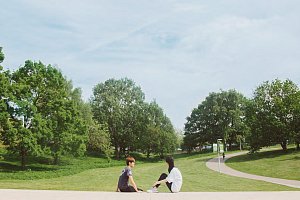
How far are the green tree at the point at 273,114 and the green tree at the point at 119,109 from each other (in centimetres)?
2712

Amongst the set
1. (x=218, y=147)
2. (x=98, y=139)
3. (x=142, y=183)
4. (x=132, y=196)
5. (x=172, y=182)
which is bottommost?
(x=142, y=183)

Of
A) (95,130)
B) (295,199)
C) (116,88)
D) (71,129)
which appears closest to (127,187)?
(295,199)

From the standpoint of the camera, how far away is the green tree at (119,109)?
7169cm

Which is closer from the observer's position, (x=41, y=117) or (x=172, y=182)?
(x=172, y=182)

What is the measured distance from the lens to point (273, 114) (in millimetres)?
50219

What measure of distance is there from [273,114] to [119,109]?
31.5m

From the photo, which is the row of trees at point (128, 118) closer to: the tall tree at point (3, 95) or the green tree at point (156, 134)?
the green tree at point (156, 134)

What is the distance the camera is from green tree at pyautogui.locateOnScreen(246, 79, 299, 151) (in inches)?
1937

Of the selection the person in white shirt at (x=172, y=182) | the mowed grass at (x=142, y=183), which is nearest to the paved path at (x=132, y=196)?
the person in white shirt at (x=172, y=182)

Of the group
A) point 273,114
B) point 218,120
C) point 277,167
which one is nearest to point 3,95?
point 277,167

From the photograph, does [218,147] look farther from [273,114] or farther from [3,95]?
[3,95]

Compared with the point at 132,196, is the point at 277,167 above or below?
below

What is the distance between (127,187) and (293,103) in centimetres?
4221

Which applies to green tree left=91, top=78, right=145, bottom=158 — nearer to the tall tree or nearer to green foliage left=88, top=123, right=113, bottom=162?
green foliage left=88, top=123, right=113, bottom=162
